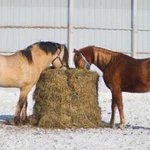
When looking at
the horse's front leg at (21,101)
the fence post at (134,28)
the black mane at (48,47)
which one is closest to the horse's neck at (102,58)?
the black mane at (48,47)

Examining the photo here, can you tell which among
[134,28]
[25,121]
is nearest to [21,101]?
[25,121]

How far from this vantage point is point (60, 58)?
9539 millimetres

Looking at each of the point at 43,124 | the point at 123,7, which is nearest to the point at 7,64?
the point at 43,124

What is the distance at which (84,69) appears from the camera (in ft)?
30.5

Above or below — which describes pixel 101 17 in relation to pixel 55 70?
above

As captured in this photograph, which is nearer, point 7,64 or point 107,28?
point 7,64

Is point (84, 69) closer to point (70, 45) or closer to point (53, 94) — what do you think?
point (53, 94)

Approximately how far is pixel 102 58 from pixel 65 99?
1002 millimetres

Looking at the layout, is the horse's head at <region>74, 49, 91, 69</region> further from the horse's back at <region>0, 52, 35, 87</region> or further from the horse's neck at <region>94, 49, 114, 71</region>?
the horse's back at <region>0, 52, 35, 87</region>

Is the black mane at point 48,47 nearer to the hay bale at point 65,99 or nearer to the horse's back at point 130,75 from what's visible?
the hay bale at point 65,99

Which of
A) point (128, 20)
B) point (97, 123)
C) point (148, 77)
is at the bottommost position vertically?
point (97, 123)

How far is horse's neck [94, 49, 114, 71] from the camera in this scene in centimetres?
929

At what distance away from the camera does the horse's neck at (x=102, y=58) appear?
9.29 metres

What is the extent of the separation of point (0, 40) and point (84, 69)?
841 centimetres
